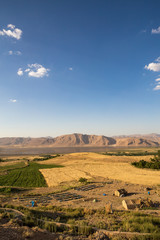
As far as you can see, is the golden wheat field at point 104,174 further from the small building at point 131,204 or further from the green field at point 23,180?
the small building at point 131,204

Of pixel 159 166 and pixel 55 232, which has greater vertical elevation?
pixel 55 232

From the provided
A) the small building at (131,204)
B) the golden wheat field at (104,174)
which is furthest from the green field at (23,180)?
the small building at (131,204)

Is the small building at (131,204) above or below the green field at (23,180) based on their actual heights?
above

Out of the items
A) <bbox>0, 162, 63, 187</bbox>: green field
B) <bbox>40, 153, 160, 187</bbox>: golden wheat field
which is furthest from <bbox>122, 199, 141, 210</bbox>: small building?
<bbox>0, 162, 63, 187</bbox>: green field

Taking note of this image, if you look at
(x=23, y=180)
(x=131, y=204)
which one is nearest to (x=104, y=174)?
(x=23, y=180)

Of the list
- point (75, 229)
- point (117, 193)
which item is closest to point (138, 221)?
point (75, 229)

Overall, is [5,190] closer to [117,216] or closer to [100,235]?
[117,216]

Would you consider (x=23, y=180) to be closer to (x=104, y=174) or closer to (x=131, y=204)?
(x=104, y=174)

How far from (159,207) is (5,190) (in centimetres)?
2874

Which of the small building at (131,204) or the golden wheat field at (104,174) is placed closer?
the small building at (131,204)

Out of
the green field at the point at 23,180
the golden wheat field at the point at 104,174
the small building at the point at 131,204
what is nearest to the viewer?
the small building at the point at 131,204

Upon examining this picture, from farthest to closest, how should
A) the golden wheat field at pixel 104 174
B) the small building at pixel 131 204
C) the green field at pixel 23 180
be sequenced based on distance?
the golden wheat field at pixel 104 174, the green field at pixel 23 180, the small building at pixel 131 204

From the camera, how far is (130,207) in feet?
59.2

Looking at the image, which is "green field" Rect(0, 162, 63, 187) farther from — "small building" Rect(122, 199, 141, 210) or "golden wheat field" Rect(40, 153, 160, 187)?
"small building" Rect(122, 199, 141, 210)
